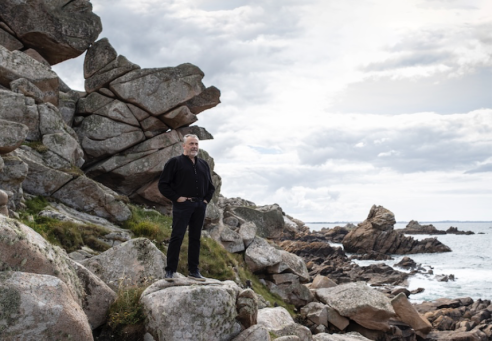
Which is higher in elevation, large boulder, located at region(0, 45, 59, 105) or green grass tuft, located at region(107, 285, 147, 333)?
large boulder, located at region(0, 45, 59, 105)

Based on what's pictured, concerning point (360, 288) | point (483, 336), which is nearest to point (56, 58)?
point (360, 288)

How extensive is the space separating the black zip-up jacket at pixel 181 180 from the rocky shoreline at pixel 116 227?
7.34ft

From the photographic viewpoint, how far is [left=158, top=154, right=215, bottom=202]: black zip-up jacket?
1198 cm

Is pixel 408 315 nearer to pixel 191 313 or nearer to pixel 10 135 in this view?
pixel 191 313

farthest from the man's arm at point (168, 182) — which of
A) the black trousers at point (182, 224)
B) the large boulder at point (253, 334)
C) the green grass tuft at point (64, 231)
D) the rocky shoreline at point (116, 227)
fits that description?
the green grass tuft at point (64, 231)

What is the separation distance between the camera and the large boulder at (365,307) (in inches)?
987

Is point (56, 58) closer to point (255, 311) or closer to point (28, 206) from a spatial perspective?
point (28, 206)

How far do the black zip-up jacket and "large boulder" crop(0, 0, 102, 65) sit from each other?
23.5m

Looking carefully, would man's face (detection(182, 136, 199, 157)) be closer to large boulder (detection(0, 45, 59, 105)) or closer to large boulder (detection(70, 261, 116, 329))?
large boulder (detection(70, 261, 116, 329))

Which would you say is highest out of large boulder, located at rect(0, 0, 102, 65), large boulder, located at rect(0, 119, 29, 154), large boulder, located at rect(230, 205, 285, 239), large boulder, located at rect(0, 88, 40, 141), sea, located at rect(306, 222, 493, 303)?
large boulder, located at rect(0, 0, 102, 65)

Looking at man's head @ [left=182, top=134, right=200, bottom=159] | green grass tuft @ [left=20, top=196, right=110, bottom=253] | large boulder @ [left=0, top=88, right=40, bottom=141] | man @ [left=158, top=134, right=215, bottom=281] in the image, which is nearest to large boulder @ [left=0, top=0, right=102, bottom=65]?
large boulder @ [left=0, top=88, right=40, bottom=141]

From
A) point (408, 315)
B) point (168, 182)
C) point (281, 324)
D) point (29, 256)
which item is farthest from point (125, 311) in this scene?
point (408, 315)

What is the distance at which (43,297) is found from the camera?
7805mm

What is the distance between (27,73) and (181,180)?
1839cm
